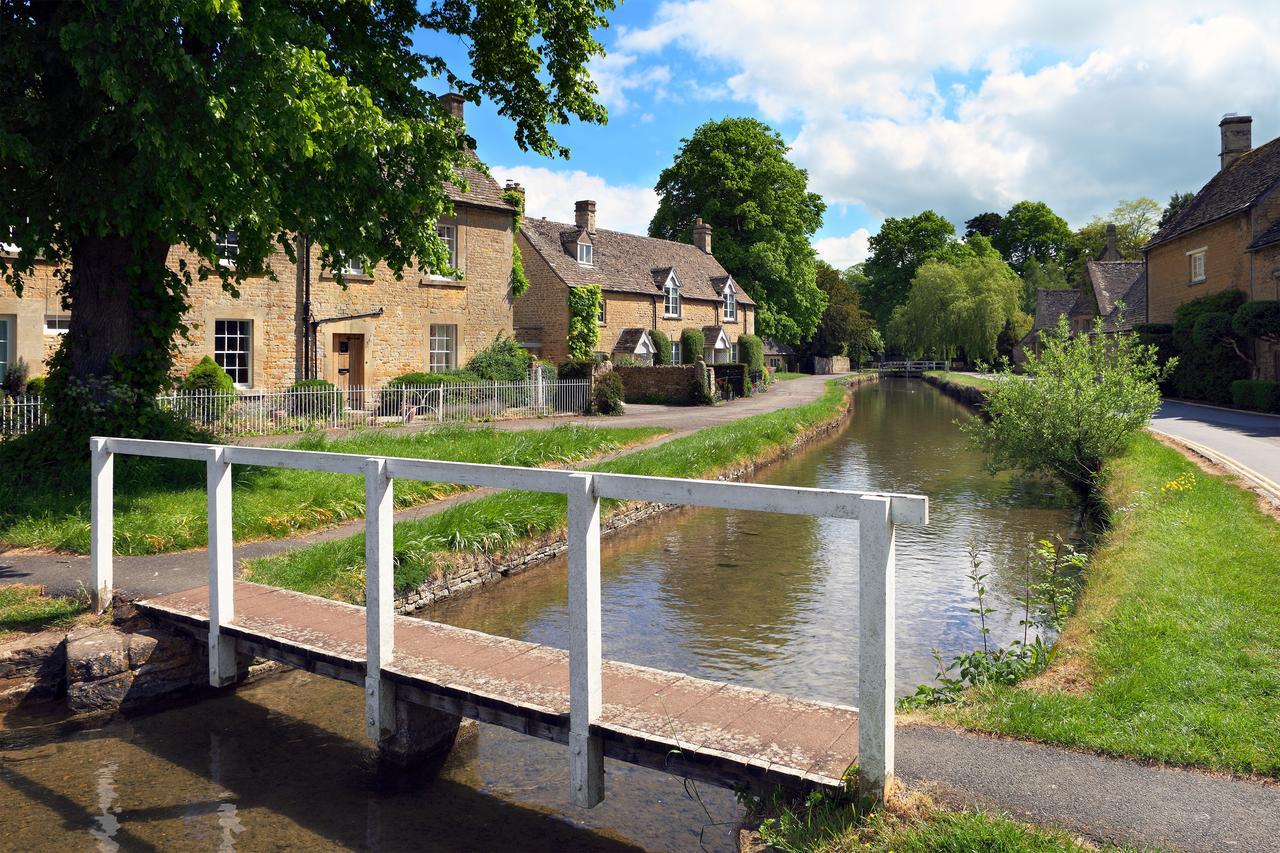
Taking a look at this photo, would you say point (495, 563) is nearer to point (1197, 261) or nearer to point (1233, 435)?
point (1233, 435)

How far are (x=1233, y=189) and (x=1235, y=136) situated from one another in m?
6.61

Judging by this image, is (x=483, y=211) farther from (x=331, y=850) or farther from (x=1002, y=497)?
(x=331, y=850)

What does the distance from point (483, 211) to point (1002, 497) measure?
1959 centimetres

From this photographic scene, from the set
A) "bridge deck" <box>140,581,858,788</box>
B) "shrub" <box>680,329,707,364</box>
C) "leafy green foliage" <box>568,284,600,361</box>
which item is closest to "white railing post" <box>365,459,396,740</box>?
"bridge deck" <box>140,581,858,788</box>

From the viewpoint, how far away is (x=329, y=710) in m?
7.79

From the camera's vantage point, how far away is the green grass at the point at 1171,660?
5.29 metres

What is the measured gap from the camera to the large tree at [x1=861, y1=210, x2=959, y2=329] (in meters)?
91.9

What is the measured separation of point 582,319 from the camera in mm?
39125

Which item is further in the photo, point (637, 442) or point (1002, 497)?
point (637, 442)

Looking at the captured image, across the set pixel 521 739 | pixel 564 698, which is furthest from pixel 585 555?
pixel 521 739

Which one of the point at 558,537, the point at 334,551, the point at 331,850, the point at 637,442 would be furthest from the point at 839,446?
the point at 331,850

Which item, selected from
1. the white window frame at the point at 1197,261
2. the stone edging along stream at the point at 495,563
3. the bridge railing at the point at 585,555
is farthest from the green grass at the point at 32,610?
the white window frame at the point at 1197,261

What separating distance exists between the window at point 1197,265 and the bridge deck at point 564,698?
36.9 metres

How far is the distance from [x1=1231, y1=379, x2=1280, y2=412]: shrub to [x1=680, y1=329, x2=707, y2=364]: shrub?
84.0 ft
